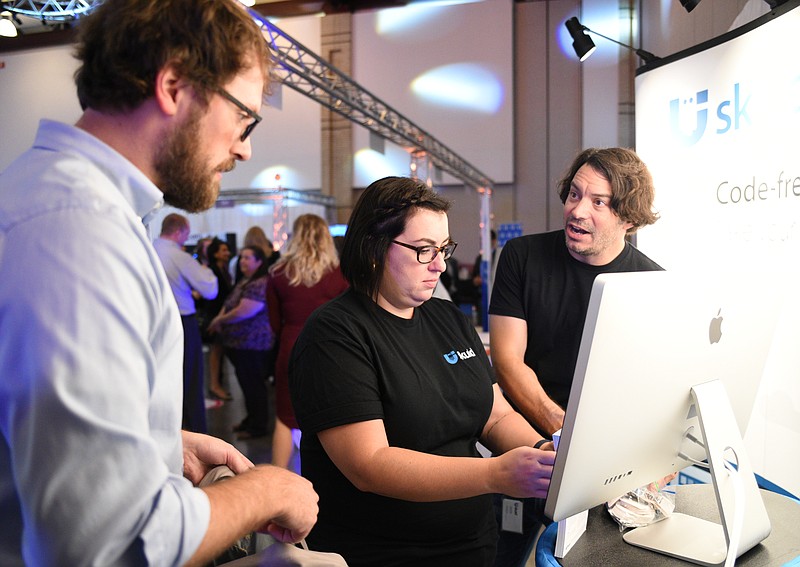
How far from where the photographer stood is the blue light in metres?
12.0

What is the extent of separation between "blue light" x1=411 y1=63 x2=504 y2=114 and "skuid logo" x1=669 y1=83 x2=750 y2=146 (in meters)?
8.68

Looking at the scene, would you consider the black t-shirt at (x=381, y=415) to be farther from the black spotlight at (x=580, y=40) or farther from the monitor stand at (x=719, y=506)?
the black spotlight at (x=580, y=40)

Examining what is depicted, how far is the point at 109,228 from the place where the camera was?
76 cm

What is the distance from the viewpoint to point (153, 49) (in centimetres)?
88

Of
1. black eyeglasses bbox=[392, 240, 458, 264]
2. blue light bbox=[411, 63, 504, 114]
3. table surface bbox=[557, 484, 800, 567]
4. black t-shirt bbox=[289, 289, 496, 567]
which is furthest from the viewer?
blue light bbox=[411, 63, 504, 114]

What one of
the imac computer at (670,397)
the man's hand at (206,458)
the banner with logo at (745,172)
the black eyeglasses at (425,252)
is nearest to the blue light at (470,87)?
the banner with logo at (745,172)

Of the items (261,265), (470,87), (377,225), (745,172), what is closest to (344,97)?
(261,265)

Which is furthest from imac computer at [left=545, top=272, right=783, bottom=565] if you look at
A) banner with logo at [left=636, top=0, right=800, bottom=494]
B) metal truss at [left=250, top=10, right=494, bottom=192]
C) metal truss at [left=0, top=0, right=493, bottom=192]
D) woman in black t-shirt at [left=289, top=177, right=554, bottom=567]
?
metal truss at [left=250, top=10, right=494, bottom=192]

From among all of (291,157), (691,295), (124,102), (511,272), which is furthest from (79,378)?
(291,157)

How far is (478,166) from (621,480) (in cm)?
1108

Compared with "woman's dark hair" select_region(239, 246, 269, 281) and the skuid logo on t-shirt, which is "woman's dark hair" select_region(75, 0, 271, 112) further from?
"woman's dark hair" select_region(239, 246, 269, 281)

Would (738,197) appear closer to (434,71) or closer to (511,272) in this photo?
(511,272)

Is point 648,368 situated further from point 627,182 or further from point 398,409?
point 627,182

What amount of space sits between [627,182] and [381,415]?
3.82 ft
